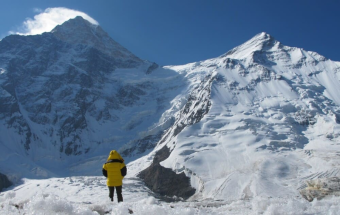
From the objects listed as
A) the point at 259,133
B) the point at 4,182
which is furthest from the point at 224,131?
the point at 4,182

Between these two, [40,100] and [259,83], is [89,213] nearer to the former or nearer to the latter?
[259,83]

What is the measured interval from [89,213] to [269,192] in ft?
184

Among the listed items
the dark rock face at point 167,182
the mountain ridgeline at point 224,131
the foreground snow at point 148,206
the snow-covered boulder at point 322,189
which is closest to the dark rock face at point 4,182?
the mountain ridgeline at point 224,131

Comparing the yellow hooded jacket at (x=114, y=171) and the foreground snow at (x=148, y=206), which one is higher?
the yellow hooded jacket at (x=114, y=171)

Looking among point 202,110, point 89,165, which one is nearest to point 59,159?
point 89,165

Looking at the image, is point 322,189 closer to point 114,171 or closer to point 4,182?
point 114,171

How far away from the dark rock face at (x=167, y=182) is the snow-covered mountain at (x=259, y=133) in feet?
1.15

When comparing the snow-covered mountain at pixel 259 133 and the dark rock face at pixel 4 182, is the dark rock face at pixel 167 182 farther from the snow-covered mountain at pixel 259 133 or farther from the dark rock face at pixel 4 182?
the dark rock face at pixel 4 182

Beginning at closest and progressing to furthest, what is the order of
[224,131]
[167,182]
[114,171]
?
1. [114,171]
2. [167,182]
3. [224,131]

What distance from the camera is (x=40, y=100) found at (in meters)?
198

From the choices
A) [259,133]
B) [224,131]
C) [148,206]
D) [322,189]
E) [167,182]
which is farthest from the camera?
[224,131]

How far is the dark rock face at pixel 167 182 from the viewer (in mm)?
74250

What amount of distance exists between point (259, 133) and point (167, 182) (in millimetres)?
26834

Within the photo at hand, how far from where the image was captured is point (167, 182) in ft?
268
